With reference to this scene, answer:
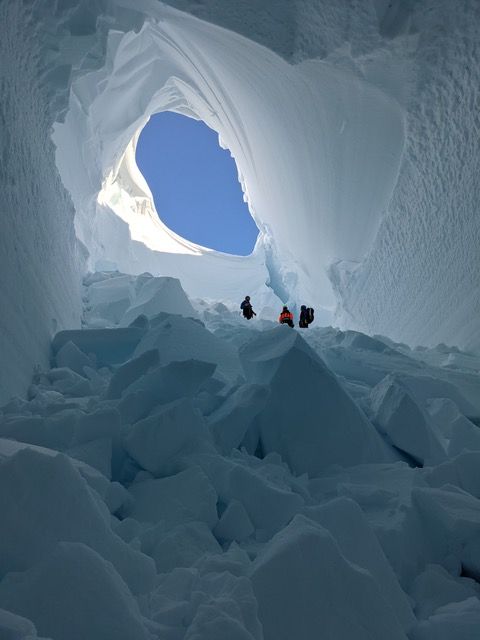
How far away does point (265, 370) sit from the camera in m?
2.30

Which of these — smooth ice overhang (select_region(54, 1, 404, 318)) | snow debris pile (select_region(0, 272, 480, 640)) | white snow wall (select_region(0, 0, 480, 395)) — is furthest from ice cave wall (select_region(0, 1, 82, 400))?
smooth ice overhang (select_region(54, 1, 404, 318))

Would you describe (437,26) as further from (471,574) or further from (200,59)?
(471,574)

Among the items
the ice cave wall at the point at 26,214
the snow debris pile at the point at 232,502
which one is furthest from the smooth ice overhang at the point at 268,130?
the snow debris pile at the point at 232,502

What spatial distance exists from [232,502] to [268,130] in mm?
6212

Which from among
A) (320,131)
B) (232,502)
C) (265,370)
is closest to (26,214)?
(265,370)

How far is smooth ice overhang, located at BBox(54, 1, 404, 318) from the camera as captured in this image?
514cm

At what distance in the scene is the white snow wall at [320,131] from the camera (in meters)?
2.99

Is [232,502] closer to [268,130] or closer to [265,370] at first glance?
[265,370]

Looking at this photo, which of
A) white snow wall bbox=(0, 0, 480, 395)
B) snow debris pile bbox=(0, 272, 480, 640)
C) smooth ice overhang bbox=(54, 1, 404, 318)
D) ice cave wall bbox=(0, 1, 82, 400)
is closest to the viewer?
snow debris pile bbox=(0, 272, 480, 640)

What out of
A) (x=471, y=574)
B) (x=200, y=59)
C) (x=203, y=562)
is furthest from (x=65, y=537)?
(x=200, y=59)

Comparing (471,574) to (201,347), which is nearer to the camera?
(471,574)

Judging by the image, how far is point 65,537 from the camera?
1062 mm

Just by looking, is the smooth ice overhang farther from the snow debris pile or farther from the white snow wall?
the snow debris pile

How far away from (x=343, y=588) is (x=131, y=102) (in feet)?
30.2
